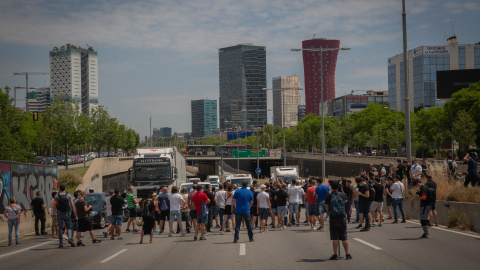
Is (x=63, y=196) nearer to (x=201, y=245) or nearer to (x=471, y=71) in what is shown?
(x=201, y=245)

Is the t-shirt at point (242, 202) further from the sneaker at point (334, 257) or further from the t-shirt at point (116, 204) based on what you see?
the t-shirt at point (116, 204)

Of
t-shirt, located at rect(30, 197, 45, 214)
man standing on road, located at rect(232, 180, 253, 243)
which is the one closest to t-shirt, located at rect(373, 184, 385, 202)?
man standing on road, located at rect(232, 180, 253, 243)

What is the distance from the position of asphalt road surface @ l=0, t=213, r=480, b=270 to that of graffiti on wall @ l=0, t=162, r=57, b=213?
448 cm

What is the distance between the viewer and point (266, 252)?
43.0ft

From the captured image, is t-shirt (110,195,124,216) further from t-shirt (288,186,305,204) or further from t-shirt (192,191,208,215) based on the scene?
t-shirt (288,186,305,204)

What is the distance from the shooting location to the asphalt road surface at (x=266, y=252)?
11.1m

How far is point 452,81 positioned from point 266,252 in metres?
82.4

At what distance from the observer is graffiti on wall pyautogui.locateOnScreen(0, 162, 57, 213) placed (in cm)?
2147

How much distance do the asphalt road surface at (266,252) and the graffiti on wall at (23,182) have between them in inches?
176

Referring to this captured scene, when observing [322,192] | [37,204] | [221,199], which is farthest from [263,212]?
[37,204]

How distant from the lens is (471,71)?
85.6 meters

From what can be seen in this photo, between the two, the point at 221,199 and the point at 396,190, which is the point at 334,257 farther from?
the point at 221,199

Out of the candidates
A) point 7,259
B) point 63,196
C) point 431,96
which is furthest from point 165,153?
point 431,96

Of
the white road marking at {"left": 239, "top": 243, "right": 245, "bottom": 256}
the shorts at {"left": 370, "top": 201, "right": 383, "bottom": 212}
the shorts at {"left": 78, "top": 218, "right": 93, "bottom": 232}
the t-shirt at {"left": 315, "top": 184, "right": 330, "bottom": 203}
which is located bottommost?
the white road marking at {"left": 239, "top": 243, "right": 245, "bottom": 256}
